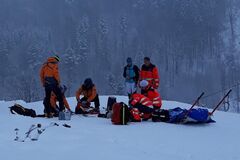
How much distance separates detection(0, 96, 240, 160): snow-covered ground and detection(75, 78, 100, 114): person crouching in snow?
168 centimetres

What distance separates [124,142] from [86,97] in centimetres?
482

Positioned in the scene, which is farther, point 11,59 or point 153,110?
point 11,59

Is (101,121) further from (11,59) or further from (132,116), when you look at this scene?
(11,59)

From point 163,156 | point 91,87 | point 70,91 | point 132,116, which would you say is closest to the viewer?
point 163,156

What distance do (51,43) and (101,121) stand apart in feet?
241

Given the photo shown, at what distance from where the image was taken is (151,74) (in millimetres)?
11023

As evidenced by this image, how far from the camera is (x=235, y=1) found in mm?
88312

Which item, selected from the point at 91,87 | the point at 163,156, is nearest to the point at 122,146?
the point at 163,156

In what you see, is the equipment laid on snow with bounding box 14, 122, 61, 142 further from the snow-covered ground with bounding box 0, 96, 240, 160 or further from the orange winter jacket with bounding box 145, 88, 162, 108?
the orange winter jacket with bounding box 145, 88, 162, 108

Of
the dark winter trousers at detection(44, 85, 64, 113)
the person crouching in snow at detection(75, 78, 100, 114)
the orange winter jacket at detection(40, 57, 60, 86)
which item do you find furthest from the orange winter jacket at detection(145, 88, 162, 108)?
the orange winter jacket at detection(40, 57, 60, 86)

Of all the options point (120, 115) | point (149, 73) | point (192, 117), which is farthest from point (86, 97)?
point (192, 117)

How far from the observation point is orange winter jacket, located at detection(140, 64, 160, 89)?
1072 cm

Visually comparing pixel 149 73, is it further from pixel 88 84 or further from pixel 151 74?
pixel 88 84

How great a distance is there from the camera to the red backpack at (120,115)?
8906 millimetres
